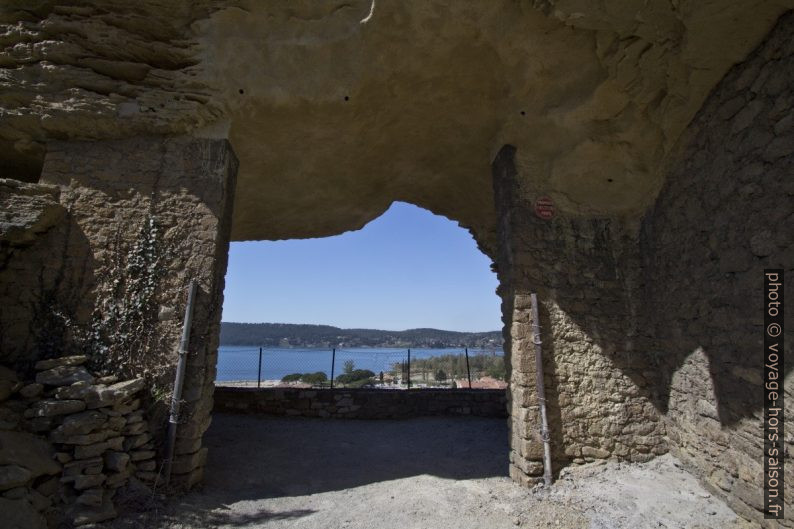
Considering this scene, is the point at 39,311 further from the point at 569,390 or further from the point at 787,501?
the point at 787,501

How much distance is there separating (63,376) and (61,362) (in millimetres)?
150

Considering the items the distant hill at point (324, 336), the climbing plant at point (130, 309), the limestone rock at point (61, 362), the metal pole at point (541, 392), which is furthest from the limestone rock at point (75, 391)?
the distant hill at point (324, 336)

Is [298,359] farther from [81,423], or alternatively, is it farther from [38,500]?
[38,500]

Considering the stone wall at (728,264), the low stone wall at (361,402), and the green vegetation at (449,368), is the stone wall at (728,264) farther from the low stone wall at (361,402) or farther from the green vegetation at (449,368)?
the green vegetation at (449,368)

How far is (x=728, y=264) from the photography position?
340 centimetres

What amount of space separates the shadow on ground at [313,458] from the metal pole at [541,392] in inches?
30.8

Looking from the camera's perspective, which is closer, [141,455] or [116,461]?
[116,461]

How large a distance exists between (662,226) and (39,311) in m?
Result: 6.03

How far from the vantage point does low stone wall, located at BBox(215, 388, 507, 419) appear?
26.2ft

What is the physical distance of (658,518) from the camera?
10.6ft

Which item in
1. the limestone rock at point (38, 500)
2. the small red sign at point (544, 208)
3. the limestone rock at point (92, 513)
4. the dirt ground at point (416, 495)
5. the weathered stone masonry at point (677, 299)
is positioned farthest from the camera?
the small red sign at point (544, 208)

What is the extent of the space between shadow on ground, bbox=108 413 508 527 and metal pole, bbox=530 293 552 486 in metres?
0.78

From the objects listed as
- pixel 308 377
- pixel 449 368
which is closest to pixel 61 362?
pixel 449 368

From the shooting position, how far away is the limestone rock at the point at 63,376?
3271 mm
